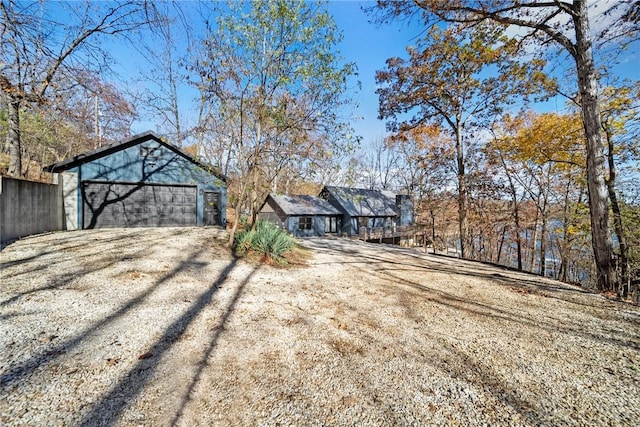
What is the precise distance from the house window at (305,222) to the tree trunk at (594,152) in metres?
15.5

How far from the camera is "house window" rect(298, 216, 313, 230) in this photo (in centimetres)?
1869

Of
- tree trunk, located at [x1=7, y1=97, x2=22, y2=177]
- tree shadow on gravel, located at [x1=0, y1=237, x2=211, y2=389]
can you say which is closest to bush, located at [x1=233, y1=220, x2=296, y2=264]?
tree shadow on gravel, located at [x1=0, y1=237, x2=211, y2=389]

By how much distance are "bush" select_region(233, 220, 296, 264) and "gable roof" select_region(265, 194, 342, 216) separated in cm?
1159

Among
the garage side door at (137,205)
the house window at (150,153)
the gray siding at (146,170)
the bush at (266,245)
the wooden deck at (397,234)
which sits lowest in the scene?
the wooden deck at (397,234)

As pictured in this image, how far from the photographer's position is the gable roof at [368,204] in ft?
67.9

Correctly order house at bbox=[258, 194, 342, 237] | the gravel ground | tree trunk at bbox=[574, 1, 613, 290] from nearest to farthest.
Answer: the gravel ground < tree trunk at bbox=[574, 1, 613, 290] < house at bbox=[258, 194, 342, 237]

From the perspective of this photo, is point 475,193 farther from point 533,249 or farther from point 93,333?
point 93,333

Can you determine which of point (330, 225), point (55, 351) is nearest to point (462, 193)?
point (330, 225)

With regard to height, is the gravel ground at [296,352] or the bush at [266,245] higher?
the bush at [266,245]

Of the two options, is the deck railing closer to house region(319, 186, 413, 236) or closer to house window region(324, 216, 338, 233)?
house region(319, 186, 413, 236)

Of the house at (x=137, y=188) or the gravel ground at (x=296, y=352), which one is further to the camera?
the house at (x=137, y=188)

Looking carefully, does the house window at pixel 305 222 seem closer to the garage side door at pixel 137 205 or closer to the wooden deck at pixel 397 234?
the wooden deck at pixel 397 234

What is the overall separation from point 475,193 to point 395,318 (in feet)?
38.4

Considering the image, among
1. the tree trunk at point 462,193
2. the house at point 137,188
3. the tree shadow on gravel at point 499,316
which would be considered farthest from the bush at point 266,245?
the tree trunk at point 462,193
